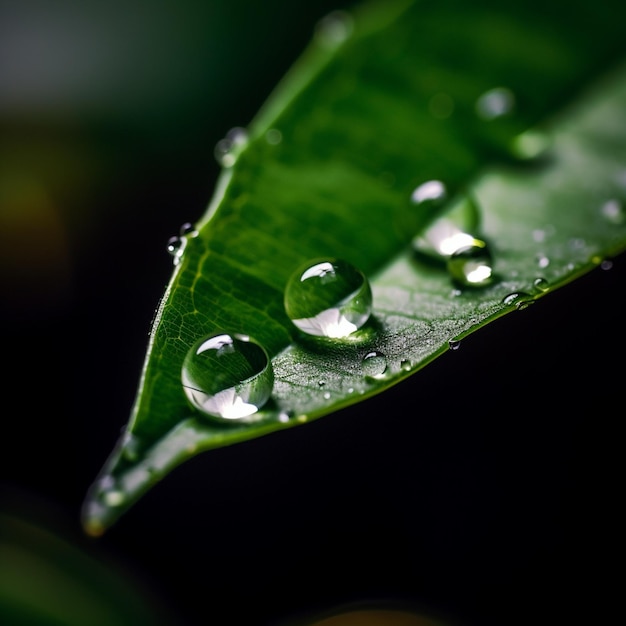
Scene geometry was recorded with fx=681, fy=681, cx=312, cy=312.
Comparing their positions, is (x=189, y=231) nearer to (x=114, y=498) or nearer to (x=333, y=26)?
(x=114, y=498)

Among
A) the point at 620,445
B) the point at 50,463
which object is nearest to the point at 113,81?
the point at 50,463

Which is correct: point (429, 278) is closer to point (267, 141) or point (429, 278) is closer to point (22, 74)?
point (267, 141)

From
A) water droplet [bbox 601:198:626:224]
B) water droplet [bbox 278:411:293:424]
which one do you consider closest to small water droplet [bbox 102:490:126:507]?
water droplet [bbox 278:411:293:424]

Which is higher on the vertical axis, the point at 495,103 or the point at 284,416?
the point at 495,103

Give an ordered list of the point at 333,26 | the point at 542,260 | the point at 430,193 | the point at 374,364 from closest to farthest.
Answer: the point at 374,364
the point at 542,260
the point at 430,193
the point at 333,26

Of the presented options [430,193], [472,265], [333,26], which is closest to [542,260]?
[472,265]

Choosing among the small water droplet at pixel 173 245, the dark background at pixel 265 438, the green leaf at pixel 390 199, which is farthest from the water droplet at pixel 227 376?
the dark background at pixel 265 438

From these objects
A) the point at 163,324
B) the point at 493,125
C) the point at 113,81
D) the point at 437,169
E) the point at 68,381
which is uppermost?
the point at 113,81

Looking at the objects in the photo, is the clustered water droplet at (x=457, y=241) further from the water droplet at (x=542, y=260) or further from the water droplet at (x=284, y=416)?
the water droplet at (x=284, y=416)
